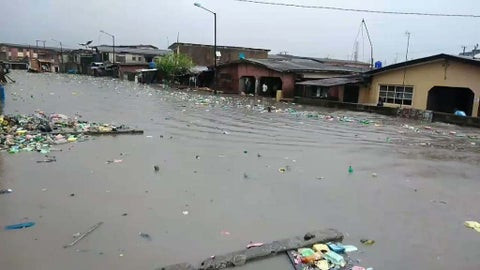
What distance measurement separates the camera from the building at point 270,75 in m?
31.3

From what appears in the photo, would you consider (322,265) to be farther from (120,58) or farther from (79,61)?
(79,61)

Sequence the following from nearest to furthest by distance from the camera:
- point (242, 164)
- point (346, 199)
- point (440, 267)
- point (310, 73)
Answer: point (440, 267) → point (346, 199) → point (242, 164) → point (310, 73)

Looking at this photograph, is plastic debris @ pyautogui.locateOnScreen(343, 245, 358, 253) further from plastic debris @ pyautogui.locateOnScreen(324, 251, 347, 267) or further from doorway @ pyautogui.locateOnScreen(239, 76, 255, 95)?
doorway @ pyautogui.locateOnScreen(239, 76, 255, 95)

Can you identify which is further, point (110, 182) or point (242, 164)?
point (242, 164)

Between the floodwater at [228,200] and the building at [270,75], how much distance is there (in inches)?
747

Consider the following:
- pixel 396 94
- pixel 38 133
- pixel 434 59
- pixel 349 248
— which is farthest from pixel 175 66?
pixel 349 248

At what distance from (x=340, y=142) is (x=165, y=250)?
864 centimetres

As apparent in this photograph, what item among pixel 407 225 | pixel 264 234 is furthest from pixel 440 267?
pixel 264 234

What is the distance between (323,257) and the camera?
431 cm

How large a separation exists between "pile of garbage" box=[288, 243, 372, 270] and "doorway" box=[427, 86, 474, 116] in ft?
67.8

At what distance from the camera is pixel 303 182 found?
24.3ft

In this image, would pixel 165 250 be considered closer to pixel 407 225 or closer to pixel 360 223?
pixel 360 223

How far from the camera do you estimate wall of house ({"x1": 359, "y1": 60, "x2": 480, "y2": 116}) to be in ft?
64.8

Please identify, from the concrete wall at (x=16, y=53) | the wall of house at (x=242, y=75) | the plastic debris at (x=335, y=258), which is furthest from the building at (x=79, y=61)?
the plastic debris at (x=335, y=258)
